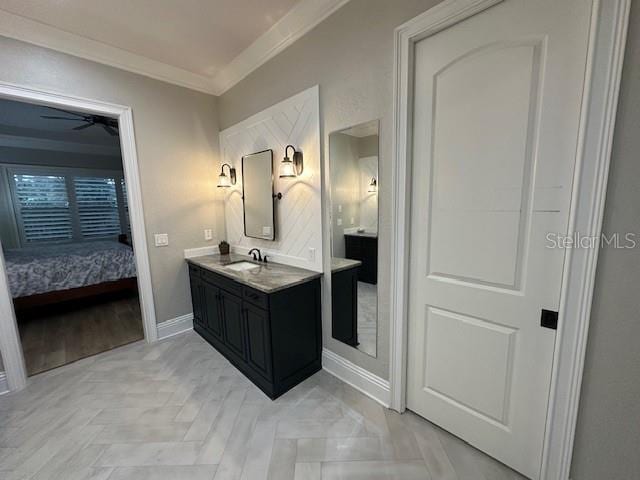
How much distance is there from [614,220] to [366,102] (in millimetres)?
1377

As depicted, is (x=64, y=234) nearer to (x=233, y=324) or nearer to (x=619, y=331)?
(x=233, y=324)

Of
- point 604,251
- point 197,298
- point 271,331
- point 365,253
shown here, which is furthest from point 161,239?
point 604,251

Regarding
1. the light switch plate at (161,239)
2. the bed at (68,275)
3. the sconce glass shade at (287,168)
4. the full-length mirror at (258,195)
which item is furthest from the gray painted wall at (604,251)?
the bed at (68,275)

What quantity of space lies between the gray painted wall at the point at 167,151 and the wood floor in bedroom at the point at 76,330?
64cm

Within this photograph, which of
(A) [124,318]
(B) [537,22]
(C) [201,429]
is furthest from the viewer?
(A) [124,318]

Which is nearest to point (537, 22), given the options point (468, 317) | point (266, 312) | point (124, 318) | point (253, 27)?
point (468, 317)

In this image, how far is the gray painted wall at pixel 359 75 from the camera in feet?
5.28

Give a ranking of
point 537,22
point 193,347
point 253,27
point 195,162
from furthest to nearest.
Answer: point 195,162 < point 193,347 < point 253,27 < point 537,22

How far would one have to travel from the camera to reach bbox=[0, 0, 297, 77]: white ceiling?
6.18 feet

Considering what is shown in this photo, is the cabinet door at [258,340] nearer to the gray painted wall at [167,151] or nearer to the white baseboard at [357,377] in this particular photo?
the white baseboard at [357,377]

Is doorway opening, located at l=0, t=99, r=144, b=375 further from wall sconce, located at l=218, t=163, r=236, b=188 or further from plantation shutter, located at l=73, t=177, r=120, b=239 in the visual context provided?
wall sconce, located at l=218, t=163, r=236, b=188

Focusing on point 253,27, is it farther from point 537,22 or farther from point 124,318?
point 124,318

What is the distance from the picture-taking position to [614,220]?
3.40ft

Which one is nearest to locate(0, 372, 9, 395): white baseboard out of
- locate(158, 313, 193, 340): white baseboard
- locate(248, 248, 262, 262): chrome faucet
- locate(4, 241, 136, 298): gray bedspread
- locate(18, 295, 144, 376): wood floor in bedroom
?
locate(18, 295, 144, 376): wood floor in bedroom
